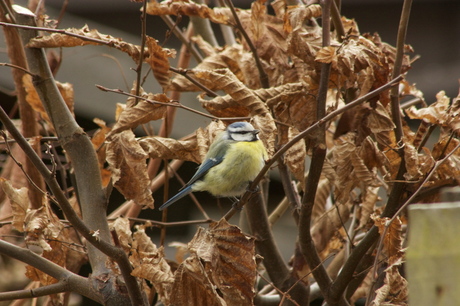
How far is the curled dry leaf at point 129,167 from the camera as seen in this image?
1633mm

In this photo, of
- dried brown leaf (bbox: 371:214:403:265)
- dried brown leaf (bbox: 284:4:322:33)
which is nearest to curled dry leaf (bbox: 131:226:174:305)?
dried brown leaf (bbox: 371:214:403:265)

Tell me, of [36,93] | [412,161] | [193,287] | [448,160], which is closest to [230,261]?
[193,287]

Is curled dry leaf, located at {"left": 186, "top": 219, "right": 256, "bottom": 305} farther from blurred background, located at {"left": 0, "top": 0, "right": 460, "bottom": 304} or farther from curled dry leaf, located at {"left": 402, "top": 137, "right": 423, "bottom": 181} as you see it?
blurred background, located at {"left": 0, "top": 0, "right": 460, "bottom": 304}

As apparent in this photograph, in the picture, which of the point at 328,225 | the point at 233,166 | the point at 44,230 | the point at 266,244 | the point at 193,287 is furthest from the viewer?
the point at 233,166

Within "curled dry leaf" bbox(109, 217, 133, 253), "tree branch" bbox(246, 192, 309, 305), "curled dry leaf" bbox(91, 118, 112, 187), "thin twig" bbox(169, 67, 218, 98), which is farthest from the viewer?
"tree branch" bbox(246, 192, 309, 305)

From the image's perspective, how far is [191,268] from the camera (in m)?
1.39

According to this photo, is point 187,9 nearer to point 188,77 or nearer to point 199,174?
point 188,77

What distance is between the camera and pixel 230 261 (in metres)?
1.45

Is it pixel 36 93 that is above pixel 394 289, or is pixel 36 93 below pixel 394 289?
above

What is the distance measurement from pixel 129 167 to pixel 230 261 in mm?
420

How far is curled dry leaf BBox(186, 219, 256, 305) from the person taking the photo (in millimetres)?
1441

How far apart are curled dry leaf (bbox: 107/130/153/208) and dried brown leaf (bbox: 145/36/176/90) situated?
229 millimetres

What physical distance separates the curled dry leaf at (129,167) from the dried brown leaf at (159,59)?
9.0 inches

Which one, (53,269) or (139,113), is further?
(139,113)
